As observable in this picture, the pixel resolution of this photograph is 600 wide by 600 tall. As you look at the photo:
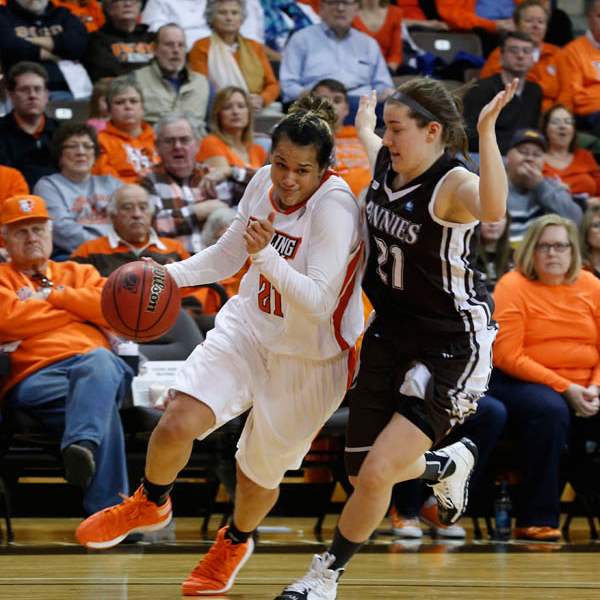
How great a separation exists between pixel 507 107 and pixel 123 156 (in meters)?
2.97

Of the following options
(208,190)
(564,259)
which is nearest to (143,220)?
(208,190)

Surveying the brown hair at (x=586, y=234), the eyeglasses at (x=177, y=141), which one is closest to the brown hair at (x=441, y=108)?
the brown hair at (x=586, y=234)

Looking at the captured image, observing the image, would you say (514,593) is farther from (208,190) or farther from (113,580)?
(208,190)

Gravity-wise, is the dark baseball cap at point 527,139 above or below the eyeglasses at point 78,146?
above

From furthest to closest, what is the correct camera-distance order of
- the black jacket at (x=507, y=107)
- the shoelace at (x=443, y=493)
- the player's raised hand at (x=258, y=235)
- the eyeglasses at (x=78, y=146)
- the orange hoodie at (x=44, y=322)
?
the black jacket at (x=507, y=107), the eyeglasses at (x=78, y=146), the orange hoodie at (x=44, y=322), the shoelace at (x=443, y=493), the player's raised hand at (x=258, y=235)

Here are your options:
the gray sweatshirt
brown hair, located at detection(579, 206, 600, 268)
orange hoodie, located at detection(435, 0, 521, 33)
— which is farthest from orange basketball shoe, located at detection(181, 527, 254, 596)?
orange hoodie, located at detection(435, 0, 521, 33)

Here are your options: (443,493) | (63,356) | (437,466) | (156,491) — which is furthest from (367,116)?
(63,356)

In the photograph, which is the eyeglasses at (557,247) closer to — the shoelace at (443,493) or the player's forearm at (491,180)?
the shoelace at (443,493)

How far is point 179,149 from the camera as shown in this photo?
7.72m

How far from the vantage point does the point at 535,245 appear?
22.0 feet

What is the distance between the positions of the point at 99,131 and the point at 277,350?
4.23 meters

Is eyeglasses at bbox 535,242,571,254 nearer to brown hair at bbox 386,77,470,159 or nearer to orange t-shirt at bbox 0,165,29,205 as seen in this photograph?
brown hair at bbox 386,77,470,159

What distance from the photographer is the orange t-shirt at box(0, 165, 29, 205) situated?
7234 mm

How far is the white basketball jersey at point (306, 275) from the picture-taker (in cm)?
388
